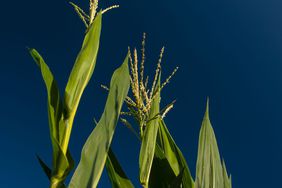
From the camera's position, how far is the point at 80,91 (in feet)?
4.81

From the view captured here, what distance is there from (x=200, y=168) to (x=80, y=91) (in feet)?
2.03

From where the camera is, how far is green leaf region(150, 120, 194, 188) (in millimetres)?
1993

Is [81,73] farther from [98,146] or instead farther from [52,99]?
[98,146]

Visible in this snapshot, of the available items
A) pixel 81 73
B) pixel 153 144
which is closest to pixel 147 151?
pixel 153 144

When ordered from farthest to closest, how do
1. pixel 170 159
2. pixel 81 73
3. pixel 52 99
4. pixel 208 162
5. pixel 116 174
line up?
pixel 170 159, pixel 116 174, pixel 208 162, pixel 81 73, pixel 52 99

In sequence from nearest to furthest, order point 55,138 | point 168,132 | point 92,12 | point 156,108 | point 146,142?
point 55,138 < point 92,12 < point 146,142 < point 156,108 < point 168,132

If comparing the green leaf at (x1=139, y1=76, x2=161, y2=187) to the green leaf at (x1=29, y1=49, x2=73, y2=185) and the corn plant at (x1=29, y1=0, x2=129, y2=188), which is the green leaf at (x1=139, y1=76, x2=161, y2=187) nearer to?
the corn plant at (x1=29, y1=0, x2=129, y2=188)

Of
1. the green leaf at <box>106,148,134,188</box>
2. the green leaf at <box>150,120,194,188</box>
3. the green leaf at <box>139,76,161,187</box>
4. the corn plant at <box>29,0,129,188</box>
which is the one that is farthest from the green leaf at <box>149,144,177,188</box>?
the corn plant at <box>29,0,129,188</box>

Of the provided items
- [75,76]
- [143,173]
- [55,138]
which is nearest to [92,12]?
[75,76]

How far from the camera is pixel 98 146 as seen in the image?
145 centimetres

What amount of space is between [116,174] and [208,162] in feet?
1.59

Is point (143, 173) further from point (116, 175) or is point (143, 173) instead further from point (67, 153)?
point (67, 153)

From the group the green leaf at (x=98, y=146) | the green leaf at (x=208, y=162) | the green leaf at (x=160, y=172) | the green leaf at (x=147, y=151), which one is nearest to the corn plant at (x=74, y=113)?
the green leaf at (x=98, y=146)

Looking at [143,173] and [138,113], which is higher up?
[138,113]
